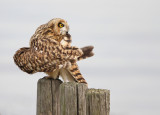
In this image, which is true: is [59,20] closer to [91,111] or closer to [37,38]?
[37,38]

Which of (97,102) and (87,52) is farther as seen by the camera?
(87,52)

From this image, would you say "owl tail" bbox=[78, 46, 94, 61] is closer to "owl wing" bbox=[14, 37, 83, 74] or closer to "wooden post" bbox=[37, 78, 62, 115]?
"owl wing" bbox=[14, 37, 83, 74]

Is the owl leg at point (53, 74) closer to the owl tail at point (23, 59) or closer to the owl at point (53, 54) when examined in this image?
the owl at point (53, 54)

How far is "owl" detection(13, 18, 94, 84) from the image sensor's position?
439cm

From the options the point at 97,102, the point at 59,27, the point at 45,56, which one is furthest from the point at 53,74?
the point at 97,102

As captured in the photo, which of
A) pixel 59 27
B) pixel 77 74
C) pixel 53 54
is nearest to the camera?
pixel 53 54

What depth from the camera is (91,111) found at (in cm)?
375

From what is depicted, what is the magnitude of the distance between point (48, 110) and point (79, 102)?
0.89 metres

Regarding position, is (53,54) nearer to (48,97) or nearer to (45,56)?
(45,56)

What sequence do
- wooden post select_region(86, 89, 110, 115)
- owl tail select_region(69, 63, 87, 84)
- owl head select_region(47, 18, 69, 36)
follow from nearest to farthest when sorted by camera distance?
wooden post select_region(86, 89, 110, 115) < owl tail select_region(69, 63, 87, 84) < owl head select_region(47, 18, 69, 36)

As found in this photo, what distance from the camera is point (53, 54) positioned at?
4398 millimetres

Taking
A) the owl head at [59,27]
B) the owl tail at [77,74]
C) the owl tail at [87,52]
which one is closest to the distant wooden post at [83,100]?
the owl tail at [77,74]

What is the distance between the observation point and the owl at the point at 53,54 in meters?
4.39

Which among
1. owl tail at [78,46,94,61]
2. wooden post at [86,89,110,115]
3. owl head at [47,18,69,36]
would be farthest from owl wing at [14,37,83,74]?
wooden post at [86,89,110,115]
